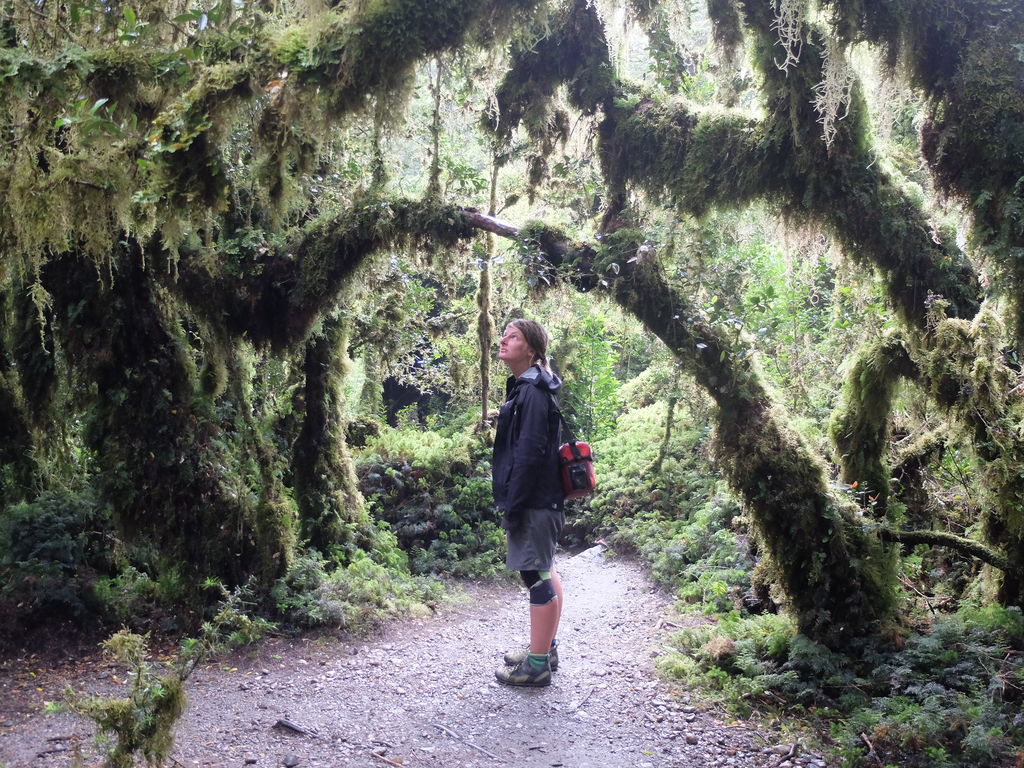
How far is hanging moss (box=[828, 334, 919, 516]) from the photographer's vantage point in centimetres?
688

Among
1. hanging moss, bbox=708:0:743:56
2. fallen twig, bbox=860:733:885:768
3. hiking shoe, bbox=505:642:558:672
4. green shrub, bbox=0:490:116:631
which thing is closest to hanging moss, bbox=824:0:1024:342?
hanging moss, bbox=708:0:743:56

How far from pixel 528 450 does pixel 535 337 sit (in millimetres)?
972

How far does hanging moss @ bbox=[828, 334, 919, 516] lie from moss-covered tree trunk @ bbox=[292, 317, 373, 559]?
607cm

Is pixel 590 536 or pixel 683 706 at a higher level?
pixel 683 706

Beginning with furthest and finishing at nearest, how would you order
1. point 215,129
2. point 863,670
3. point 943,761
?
point 863,670 → point 215,129 → point 943,761

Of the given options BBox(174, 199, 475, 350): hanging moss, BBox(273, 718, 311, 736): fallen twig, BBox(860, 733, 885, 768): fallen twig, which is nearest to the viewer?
BBox(860, 733, 885, 768): fallen twig

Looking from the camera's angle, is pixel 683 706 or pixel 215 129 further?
pixel 683 706

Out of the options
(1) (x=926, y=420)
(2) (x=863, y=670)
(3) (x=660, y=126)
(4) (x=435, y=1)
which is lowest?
(2) (x=863, y=670)

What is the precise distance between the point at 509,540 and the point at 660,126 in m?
4.29

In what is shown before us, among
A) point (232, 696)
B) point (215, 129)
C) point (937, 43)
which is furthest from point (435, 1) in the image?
point (232, 696)

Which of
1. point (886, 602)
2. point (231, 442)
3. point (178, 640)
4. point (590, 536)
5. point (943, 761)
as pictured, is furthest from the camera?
point (590, 536)

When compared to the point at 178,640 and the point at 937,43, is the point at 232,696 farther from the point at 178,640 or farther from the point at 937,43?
the point at 937,43

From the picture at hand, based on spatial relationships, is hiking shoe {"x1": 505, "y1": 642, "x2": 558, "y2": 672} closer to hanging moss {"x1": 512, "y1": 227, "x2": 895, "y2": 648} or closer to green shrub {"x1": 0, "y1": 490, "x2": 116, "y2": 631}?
hanging moss {"x1": 512, "y1": 227, "x2": 895, "y2": 648}

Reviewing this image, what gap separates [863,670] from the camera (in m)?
5.80
